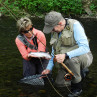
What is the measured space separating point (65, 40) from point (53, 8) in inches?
475

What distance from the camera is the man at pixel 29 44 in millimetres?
4414

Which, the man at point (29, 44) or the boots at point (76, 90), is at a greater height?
the man at point (29, 44)

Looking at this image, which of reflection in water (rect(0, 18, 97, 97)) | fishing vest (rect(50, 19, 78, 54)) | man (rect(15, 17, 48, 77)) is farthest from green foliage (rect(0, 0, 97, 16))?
fishing vest (rect(50, 19, 78, 54))

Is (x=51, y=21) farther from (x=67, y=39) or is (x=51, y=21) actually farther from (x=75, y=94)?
(x=75, y=94)

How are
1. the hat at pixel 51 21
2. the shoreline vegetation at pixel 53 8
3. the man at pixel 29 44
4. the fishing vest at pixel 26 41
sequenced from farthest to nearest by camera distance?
the shoreline vegetation at pixel 53 8
the fishing vest at pixel 26 41
the man at pixel 29 44
the hat at pixel 51 21

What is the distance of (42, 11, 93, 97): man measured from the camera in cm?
367

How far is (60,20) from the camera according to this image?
12.2 feet

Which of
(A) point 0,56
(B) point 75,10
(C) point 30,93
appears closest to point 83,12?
(B) point 75,10

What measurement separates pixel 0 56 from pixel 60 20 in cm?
323

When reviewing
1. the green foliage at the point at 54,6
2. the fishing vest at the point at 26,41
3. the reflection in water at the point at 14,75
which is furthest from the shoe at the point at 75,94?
the green foliage at the point at 54,6

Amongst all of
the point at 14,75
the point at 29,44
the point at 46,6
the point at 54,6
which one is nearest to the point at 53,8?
the point at 54,6

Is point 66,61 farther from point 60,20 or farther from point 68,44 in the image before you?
point 60,20

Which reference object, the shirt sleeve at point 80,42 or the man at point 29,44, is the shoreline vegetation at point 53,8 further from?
the shirt sleeve at point 80,42

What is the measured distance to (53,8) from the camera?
15.7 metres
